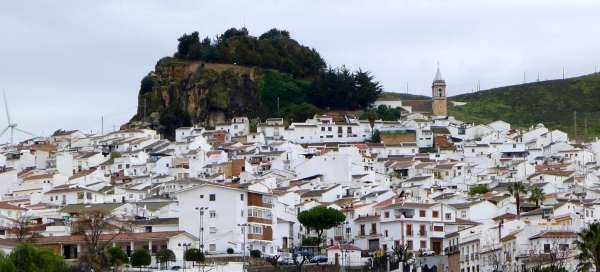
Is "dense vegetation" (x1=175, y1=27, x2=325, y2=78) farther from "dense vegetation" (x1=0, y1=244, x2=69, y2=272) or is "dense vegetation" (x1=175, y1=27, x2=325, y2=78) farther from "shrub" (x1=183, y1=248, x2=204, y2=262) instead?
"dense vegetation" (x1=0, y1=244, x2=69, y2=272)

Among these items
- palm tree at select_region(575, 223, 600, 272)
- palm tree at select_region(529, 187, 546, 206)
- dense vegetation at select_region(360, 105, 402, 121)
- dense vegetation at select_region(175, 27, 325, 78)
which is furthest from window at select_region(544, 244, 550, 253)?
dense vegetation at select_region(175, 27, 325, 78)

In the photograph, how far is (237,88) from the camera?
135 meters

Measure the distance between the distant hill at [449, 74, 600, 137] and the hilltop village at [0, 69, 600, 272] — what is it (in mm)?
10191

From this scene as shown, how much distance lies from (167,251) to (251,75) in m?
73.6

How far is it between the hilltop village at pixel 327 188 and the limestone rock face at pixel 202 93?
5234mm

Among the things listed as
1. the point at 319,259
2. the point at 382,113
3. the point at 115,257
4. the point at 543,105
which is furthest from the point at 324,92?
the point at 115,257

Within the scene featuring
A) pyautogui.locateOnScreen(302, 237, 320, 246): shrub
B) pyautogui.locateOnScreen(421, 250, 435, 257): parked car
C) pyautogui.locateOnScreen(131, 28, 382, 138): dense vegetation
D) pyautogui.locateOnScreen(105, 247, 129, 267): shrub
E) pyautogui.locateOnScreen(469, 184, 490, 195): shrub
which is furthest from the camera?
pyautogui.locateOnScreen(131, 28, 382, 138): dense vegetation

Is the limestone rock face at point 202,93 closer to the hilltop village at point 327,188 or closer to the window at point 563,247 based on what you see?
the hilltop village at point 327,188

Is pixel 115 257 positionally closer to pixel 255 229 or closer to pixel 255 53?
pixel 255 229

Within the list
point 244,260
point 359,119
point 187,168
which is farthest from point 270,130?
point 244,260

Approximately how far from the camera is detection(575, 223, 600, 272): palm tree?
59438 millimetres

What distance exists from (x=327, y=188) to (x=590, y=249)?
30672 mm

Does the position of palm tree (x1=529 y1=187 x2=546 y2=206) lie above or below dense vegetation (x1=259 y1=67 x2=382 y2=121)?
below

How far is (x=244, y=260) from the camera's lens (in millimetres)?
66562
